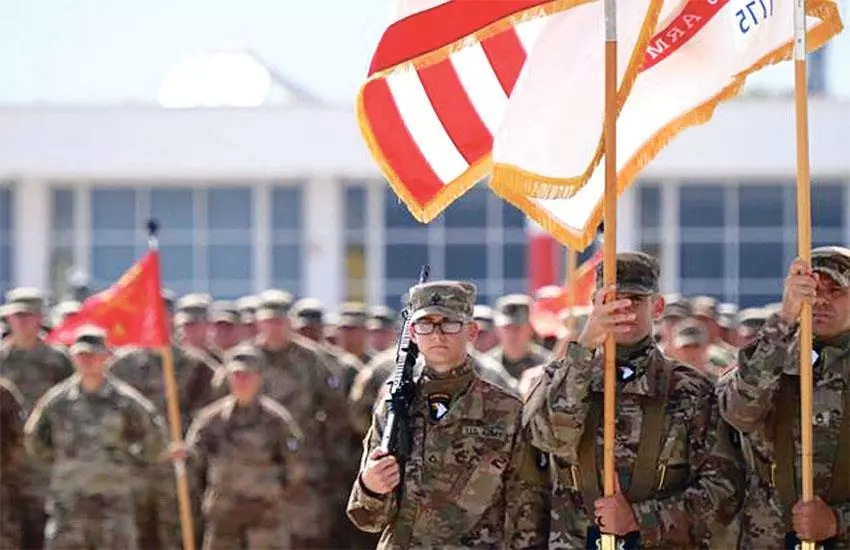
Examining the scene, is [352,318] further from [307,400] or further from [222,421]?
[222,421]

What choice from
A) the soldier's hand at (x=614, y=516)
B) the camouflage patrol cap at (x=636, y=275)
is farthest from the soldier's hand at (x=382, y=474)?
the camouflage patrol cap at (x=636, y=275)

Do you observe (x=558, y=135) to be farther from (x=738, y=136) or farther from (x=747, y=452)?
(x=738, y=136)

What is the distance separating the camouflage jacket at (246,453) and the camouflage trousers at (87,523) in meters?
0.67

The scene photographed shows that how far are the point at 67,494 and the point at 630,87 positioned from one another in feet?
23.8

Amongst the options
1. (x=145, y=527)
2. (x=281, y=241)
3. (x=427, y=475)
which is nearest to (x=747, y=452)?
(x=427, y=475)

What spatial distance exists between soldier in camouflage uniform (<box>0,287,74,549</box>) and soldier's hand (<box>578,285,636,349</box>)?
29.8ft

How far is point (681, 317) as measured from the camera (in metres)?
15.5

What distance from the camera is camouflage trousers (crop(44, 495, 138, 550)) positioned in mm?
14539

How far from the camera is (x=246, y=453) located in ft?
48.7

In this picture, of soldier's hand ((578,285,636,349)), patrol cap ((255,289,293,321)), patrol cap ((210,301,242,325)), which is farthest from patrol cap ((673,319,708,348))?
patrol cap ((210,301,242,325))

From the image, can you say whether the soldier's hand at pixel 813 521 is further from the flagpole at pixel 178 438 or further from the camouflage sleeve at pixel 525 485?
the flagpole at pixel 178 438

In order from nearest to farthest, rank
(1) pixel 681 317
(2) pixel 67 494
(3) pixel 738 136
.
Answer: (2) pixel 67 494, (1) pixel 681 317, (3) pixel 738 136

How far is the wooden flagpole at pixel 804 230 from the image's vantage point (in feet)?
24.8

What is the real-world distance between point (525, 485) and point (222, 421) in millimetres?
6874
